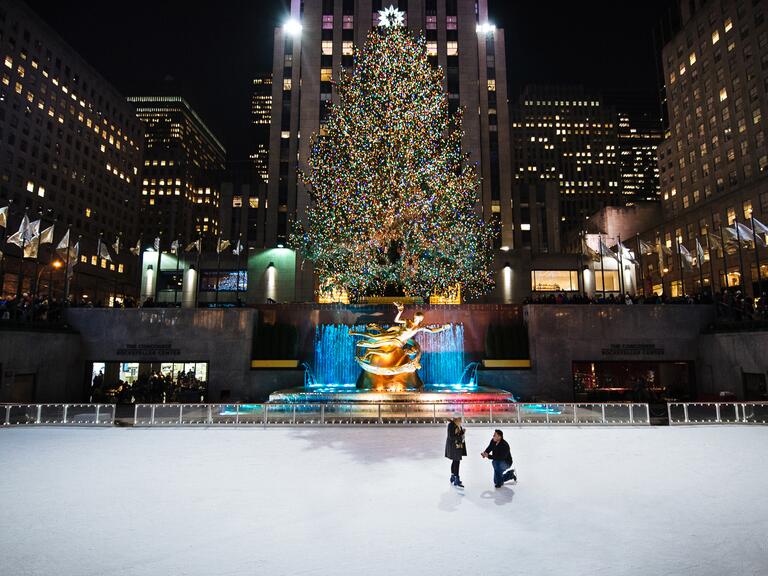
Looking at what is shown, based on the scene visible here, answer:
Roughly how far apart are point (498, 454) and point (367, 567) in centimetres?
416

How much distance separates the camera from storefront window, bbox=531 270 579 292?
50.9 metres

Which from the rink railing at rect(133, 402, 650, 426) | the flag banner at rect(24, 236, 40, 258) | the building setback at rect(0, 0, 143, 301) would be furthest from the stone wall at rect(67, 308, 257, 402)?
the building setback at rect(0, 0, 143, 301)

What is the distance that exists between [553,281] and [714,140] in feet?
146

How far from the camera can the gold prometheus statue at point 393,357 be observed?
21984mm

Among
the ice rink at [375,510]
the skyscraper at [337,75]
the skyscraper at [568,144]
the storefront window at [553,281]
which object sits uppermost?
the skyscraper at [568,144]

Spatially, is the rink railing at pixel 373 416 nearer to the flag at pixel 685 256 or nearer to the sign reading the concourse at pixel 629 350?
the sign reading the concourse at pixel 629 350

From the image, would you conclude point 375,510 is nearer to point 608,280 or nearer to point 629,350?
point 629,350

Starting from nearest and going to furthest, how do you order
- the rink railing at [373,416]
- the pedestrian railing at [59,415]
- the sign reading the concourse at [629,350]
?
the pedestrian railing at [59,415] < the rink railing at [373,416] < the sign reading the concourse at [629,350]

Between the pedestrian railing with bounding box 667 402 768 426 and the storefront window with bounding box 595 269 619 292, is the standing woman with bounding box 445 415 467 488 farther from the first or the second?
the storefront window with bounding box 595 269 619 292

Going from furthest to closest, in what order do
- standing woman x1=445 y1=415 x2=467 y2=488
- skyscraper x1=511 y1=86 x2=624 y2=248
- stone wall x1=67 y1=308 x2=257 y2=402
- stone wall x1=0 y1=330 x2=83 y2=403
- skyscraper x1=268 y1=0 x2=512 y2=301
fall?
skyscraper x1=511 y1=86 x2=624 y2=248, skyscraper x1=268 y1=0 x2=512 y2=301, stone wall x1=67 y1=308 x2=257 y2=402, stone wall x1=0 y1=330 x2=83 y2=403, standing woman x1=445 y1=415 x2=467 y2=488

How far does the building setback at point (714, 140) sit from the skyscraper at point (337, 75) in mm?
23384

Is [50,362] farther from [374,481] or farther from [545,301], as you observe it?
[545,301]

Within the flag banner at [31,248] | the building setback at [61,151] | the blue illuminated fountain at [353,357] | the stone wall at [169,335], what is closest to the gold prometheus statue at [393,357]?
the blue illuminated fountain at [353,357]

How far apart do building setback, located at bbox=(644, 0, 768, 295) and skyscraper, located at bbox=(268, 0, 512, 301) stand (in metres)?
23.4
